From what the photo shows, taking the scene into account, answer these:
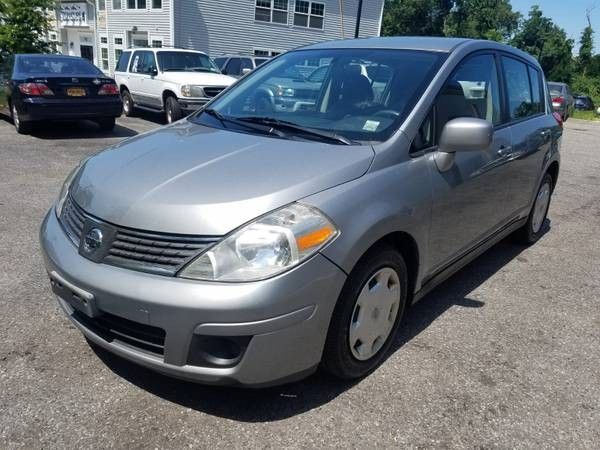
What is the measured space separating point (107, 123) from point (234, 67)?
19.2 feet

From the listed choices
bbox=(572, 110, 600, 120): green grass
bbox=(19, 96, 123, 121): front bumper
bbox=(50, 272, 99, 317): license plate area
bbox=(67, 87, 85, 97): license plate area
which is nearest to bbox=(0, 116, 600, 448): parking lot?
bbox=(50, 272, 99, 317): license plate area

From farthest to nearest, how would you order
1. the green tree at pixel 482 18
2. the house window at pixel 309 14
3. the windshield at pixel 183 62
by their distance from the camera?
the green tree at pixel 482 18
the house window at pixel 309 14
the windshield at pixel 183 62

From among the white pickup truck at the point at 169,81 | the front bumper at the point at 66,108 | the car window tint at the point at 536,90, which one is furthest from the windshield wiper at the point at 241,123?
the white pickup truck at the point at 169,81

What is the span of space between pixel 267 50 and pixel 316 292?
1006 inches

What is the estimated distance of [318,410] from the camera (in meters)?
2.53

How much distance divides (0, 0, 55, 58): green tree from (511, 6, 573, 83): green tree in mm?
47362

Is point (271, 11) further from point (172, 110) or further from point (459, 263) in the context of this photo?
point (459, 263)

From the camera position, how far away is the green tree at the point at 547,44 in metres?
52.3

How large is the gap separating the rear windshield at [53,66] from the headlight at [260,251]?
8.76m

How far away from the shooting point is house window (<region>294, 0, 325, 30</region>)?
26344mm

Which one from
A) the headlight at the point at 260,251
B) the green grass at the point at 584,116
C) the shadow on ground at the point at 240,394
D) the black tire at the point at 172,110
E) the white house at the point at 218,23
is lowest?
the green grass at the point at 584,116

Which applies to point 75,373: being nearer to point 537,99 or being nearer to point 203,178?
point 203,178

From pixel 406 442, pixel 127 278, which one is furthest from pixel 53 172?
pixel 406 442

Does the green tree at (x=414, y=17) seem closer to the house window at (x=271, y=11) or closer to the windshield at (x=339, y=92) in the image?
the house window at (x=271, y=11)
